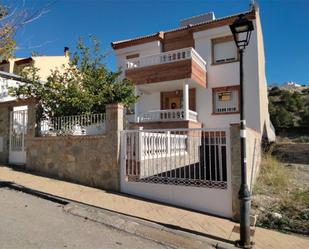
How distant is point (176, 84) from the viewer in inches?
669

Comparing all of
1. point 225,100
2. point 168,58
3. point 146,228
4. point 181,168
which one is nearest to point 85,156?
point 181,168

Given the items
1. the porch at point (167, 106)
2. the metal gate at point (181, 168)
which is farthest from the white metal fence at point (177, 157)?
the porch at point (167, 106)

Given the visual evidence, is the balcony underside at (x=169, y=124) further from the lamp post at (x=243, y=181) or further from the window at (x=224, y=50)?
the lamp post at (x=243, y=181)

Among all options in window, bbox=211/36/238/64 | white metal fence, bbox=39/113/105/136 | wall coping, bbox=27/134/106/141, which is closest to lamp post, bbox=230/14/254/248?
wall coping, bbox=27/134/106/141

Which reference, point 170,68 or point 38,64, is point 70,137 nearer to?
point 170,68

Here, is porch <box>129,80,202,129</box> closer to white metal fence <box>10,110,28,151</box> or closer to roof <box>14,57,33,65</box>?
white metal fence <box>10,110,28,151</box>

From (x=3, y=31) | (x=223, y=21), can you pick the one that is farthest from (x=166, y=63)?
(x=3, y=31)

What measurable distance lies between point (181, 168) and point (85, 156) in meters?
3.34

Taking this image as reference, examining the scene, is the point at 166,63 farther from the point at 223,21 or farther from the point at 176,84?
the point at 223,21

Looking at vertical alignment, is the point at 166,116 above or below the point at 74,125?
above

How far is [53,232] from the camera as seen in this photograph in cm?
526

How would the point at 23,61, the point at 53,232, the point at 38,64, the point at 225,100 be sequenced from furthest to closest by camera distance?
the point at 38,64, the point at 23,61, the point at 225,100, the point at 53,232

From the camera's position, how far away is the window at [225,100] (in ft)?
54.5

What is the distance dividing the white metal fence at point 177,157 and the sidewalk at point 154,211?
76 centimetres
